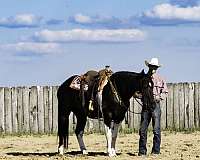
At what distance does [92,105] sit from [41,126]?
8.59 metres

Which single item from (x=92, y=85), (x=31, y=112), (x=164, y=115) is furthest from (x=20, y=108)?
(x=92, y=85)

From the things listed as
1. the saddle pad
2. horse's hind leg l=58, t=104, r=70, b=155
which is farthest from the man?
horse's hind leg l=58, t=104, r=70, b=155

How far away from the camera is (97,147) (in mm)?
18453

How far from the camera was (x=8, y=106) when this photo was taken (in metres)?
24.0

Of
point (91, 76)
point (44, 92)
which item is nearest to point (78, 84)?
point (91, 76)

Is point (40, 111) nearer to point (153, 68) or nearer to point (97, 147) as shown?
point (97, 147)

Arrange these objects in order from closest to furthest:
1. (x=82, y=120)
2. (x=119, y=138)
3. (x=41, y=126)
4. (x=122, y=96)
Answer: (x=122, y=96)
(x=82, y=120)
(x=119, y=138)
(x=41, y=126)

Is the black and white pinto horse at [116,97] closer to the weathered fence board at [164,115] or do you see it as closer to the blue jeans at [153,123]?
the blue jeans at [153,123]

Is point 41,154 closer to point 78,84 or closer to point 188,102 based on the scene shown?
point 78,84

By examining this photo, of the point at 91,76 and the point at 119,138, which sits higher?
the point at 91,76

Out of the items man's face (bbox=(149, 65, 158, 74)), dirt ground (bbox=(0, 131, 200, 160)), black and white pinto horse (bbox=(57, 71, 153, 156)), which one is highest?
man's face (bbox=(149, 65, 158, 74))

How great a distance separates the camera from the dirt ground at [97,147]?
15.6 m

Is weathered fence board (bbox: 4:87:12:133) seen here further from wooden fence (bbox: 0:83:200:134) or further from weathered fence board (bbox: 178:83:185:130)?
weathered fence board (bbox: 178:83:185:130)

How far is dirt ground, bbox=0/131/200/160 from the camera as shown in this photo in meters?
15.6
